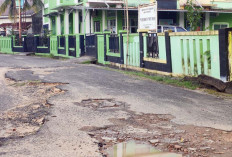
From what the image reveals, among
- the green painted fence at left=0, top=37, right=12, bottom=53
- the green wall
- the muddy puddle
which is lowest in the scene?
the muddy puddle

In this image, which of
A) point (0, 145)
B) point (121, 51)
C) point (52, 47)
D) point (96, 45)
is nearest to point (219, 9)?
point (52, 47)

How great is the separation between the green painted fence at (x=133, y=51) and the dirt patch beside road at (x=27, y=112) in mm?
3878

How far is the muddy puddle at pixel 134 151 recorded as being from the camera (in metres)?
4.58

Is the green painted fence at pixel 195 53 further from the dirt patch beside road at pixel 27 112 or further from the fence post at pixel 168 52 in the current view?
the dirt patch beside road at pixel 27 112

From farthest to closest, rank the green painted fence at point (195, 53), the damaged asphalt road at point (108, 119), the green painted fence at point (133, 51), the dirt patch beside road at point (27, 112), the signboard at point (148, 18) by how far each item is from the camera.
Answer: the green painted fence at point (133, 51) < the signboard at point (148, 18) < the green painted fence at point (195, 53) < the dirt patch beside road at point (27, 112) < the damaged asphalt road at point (108, 119)

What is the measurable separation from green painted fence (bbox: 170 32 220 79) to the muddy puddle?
459 centimetres

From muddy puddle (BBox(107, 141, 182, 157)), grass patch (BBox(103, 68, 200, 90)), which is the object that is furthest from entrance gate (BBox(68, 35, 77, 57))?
muddy puddle (BBox(107, 141, 182, 157))

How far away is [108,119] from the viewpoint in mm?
6254

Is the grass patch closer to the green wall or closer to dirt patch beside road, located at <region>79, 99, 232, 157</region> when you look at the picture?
dirt patch beside road, located at <region>79, 99, 232, 157</region>

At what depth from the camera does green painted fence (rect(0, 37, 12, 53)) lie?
30362 mm

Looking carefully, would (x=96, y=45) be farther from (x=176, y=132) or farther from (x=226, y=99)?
(x=176, y=132)

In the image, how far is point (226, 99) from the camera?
795cm

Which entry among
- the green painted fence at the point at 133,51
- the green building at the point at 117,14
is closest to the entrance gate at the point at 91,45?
the green painted fence at the point at 133,51

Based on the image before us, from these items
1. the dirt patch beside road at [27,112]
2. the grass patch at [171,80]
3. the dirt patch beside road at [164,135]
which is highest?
the grass patch at [171,80]
